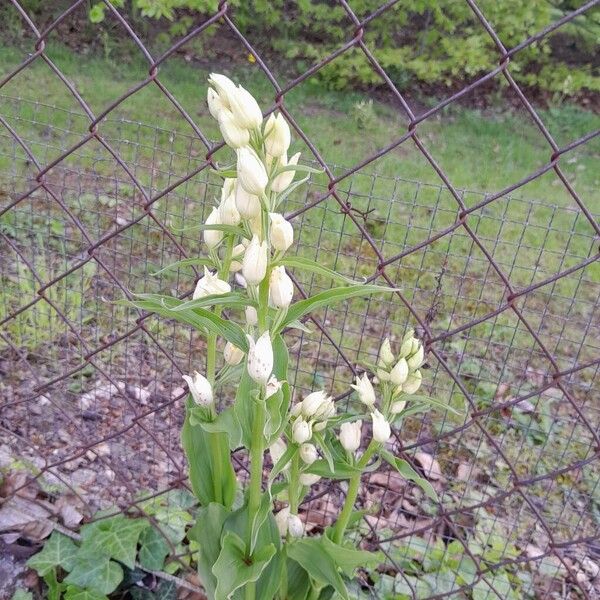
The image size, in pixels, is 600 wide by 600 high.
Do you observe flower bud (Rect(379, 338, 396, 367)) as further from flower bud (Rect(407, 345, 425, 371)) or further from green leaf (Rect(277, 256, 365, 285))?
green leaf (Rect(277, 256, 365, 285))

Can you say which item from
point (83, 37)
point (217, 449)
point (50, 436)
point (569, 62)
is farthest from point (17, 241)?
point (569, 62)

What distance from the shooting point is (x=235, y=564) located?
124cm

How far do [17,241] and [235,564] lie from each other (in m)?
1.96

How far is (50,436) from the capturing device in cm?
214

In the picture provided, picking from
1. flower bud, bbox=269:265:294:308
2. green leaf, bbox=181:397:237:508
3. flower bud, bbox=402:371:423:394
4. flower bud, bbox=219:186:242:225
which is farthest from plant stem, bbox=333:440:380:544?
flower bud, bbox=219:186:242:225

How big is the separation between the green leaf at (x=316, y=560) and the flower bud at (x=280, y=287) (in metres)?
0.52

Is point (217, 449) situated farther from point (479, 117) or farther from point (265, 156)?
point (479, 117)

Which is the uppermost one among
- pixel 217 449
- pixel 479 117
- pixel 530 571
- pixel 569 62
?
pixel 217 449

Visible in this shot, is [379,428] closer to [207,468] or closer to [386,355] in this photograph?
[386,355]

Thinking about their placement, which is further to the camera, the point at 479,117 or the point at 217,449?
the point at 479,117

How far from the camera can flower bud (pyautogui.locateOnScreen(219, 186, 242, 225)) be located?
106cm

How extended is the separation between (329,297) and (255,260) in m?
0.12

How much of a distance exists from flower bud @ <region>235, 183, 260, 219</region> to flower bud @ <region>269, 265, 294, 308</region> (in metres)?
0.09

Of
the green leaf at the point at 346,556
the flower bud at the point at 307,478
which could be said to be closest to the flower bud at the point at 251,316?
the flower bud at the point at 307,478
